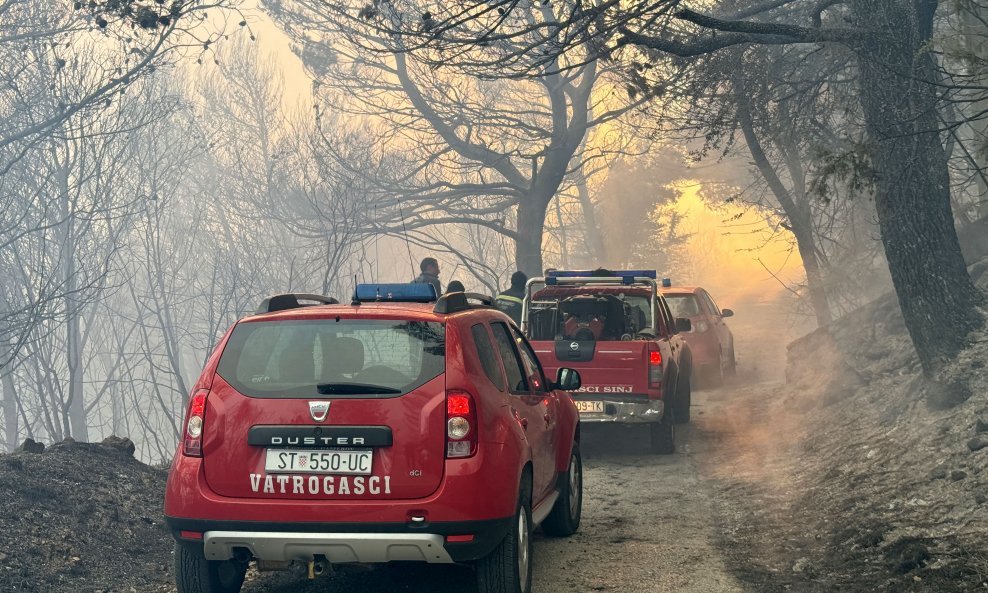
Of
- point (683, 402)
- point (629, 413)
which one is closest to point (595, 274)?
point (629, 413)

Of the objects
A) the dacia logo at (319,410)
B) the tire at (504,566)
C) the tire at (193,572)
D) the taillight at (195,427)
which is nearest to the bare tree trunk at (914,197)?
the tire at (504,566)

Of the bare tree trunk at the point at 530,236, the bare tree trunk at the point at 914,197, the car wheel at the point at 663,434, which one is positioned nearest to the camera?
the bare tree trunk at the point at 914,197

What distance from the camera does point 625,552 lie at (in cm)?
722

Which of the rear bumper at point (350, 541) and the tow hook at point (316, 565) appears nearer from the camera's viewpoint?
the rear bumper at point (350, 541)

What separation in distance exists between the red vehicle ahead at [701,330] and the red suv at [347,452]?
13241 millimetres

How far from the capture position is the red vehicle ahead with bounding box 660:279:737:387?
1848cm

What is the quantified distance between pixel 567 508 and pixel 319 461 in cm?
298

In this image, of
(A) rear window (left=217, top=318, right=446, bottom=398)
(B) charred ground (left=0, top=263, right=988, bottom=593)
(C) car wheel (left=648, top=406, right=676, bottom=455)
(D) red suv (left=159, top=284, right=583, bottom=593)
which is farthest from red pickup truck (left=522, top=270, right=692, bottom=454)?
(A) rear window (left=217, top=318, right=446, bottom=398)

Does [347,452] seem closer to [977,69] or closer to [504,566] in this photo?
[504,566]

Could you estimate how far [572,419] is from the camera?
7809 mm

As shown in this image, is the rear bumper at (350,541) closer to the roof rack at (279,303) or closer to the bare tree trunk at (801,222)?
the roof rack at (279,303)

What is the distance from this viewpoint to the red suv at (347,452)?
4.96 metres

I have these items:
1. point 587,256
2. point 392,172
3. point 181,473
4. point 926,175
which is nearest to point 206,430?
point 181,473

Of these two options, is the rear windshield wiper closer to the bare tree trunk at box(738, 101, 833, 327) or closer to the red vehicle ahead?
the red vehicle ahead
